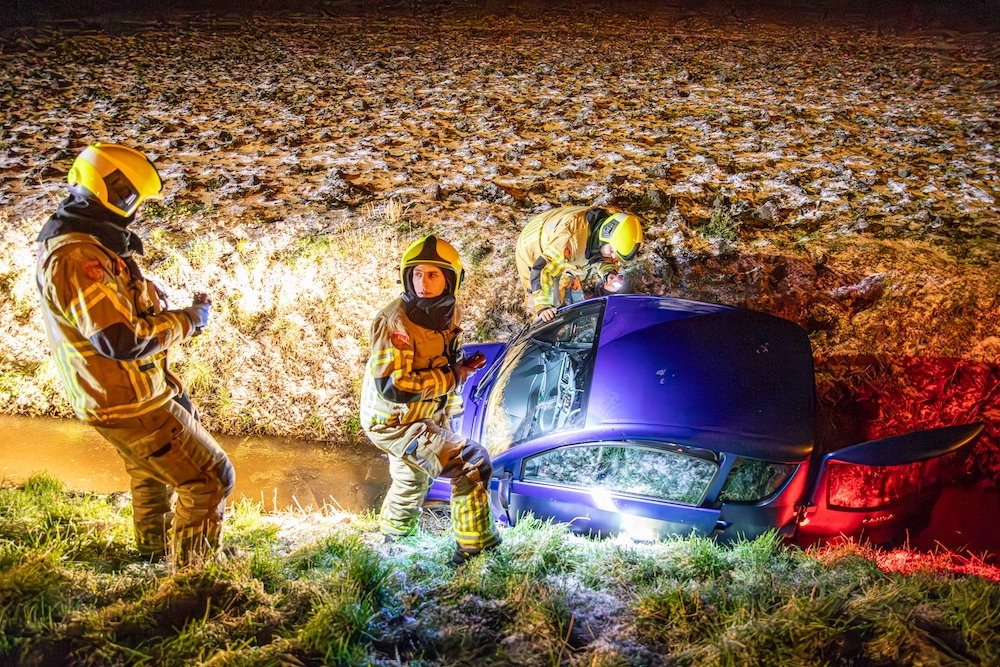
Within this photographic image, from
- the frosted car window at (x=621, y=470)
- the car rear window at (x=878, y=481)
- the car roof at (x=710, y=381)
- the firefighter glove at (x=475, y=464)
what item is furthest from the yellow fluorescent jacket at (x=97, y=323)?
the car rear window at (x=878, y=481)

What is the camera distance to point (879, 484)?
3.23 metres

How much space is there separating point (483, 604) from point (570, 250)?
3007 millimetres

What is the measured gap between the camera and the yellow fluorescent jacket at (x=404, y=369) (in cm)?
314

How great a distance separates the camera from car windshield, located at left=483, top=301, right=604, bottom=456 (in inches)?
146

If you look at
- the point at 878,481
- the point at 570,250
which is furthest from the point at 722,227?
the point at 878,481

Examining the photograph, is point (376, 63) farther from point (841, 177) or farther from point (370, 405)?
Result: point (370, 405)

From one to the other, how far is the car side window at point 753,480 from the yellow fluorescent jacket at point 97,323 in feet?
9.37

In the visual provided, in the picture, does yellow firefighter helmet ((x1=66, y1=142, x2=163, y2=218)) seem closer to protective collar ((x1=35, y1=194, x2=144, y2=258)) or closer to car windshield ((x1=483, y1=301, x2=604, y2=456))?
protective collar ((x1=35, y1=194, x2=144, y2=258))

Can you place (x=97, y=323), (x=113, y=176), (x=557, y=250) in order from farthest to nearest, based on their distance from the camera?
1. (x=557, y=250)
2. (x=113, y=176)
3. (x=97, y=323)

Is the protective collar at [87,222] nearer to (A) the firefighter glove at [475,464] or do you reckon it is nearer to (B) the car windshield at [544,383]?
(A) the firefighter glove at [475,464]

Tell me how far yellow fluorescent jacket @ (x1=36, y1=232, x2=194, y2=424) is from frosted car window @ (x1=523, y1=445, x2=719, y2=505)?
200 centimetres

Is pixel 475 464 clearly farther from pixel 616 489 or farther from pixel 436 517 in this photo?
pixel 436 517

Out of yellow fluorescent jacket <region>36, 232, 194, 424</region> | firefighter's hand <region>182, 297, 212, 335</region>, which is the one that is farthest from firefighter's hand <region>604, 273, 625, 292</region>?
yellow fluorescent jacket <region>36, 232, 194, 424</region>

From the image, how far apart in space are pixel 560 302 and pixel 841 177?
4644 mm
